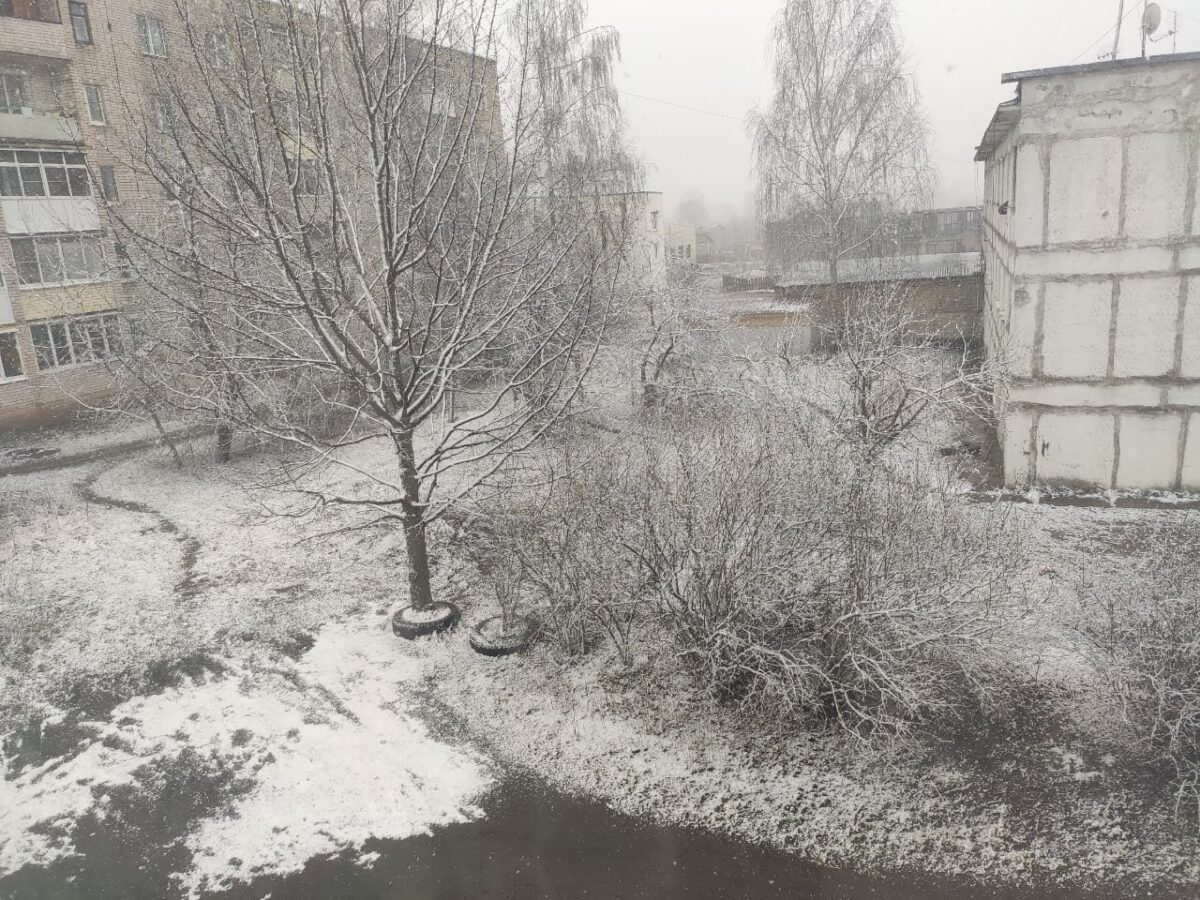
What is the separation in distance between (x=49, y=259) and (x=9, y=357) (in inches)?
96.6

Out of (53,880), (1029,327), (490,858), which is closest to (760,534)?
(490,858)

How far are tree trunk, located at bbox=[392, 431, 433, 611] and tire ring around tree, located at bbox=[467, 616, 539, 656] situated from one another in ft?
2.32

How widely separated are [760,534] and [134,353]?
13.1m

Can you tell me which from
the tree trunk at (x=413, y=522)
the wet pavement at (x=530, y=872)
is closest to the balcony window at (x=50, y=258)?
the tree trunk at (x=413, y=522)

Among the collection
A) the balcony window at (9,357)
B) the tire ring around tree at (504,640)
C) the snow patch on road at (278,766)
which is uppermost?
the balcony window at (9,357)

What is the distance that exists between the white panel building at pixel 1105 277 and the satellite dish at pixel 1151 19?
124 centimetres

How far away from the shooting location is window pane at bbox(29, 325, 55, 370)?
18.8 m

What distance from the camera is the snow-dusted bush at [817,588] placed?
5973mm

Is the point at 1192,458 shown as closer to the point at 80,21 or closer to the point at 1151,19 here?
the point at 1151,19

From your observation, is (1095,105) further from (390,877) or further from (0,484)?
(0,484)

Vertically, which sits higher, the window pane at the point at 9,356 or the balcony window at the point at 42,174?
the balcony window at the point at 42,174

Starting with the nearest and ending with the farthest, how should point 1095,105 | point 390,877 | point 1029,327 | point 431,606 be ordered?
point 390,877, point 431,606, point 1095,105, point 1029,327

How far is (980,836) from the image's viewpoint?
17.3ft

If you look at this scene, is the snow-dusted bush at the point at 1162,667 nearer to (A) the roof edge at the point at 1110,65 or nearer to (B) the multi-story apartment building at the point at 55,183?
(A) the roof edge at the point at 1110,65
